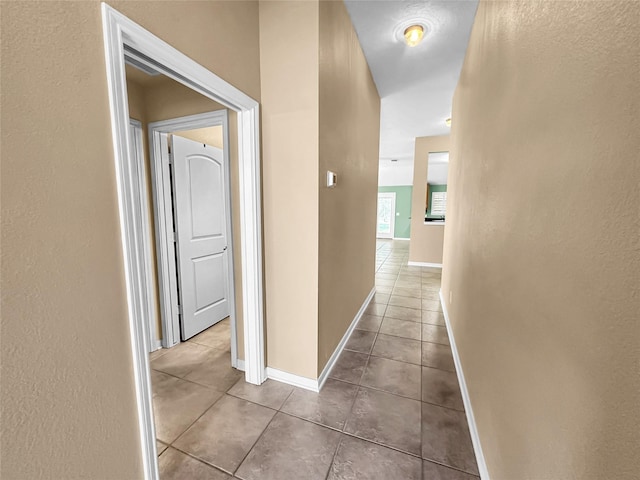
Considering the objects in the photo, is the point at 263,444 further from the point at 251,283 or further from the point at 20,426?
the point at 20,426

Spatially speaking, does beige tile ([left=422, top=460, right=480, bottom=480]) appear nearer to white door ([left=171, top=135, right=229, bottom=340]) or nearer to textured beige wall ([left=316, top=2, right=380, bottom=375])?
textured beige wall ([left=316, top=2, right=380, bottom=375])

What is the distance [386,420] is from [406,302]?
2.29 metres

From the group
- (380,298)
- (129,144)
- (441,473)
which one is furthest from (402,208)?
(129,144)

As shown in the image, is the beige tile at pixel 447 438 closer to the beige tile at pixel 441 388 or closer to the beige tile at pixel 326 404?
the beige tile at pixel 441 388

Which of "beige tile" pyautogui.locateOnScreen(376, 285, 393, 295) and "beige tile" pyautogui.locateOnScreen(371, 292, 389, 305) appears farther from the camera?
"beige tile" pyautogui.locateOnScreen(376, 285, 393, 295)

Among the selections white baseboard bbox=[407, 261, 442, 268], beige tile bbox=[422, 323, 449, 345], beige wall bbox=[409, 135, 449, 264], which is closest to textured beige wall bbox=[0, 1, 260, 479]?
beige tile bbox=[422, 323, 449, 345]

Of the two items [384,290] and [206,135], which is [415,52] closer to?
[206,135]

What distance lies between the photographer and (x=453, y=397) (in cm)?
192

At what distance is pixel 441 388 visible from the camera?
6.63ft

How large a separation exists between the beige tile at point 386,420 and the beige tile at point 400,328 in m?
1.00

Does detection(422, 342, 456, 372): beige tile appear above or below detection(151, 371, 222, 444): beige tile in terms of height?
above

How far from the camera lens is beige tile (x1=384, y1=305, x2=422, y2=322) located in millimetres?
3287

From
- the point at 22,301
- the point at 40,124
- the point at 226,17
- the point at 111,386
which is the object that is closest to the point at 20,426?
the point at 111,386

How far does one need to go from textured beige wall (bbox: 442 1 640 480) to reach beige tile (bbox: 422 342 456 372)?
91cm
